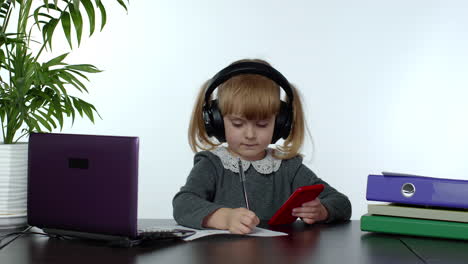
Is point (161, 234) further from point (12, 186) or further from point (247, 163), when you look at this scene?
point (247, 163)

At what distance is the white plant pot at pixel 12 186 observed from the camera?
1387 millimetres

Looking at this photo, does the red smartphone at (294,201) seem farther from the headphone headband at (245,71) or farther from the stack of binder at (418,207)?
the headphone headband at (245,71)

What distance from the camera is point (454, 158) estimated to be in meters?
3.72

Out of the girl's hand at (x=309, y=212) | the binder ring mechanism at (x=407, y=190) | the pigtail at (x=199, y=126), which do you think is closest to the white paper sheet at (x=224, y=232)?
the girl's hand at (x=309, y=212)

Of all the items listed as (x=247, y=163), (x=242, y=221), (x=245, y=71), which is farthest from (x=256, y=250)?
(x=247, y=163)

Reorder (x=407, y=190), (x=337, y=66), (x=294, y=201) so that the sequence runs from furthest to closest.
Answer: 1. (x=337, y=66)
2. (x=294, y=201)
3. (x=407, y=190)

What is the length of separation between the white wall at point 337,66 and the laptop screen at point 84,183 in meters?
2.47

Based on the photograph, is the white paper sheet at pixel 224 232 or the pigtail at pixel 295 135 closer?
the white paper sheet at pixel 224 232

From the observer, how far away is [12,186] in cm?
139

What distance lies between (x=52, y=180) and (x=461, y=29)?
314 cm

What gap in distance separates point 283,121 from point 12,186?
72 cm

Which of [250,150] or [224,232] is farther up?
[250,150]

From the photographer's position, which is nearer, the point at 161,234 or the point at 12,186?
the point at 161,234

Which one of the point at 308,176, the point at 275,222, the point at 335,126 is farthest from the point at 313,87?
the point at 275,222
